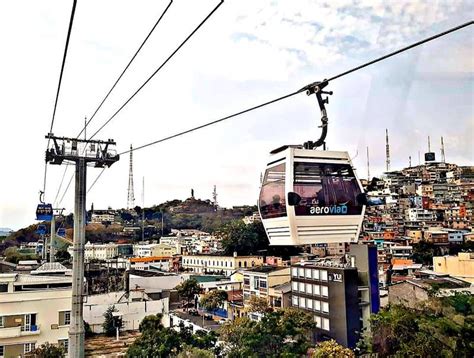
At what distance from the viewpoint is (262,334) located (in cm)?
964

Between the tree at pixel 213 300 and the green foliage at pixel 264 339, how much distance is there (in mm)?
6987

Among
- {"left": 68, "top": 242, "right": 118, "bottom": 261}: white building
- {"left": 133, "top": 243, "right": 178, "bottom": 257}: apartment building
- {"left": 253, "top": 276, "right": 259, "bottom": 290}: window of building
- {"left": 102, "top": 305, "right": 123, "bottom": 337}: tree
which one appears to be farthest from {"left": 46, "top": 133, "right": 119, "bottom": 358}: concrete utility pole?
{"left": 68, "top": 242, "right": 118, "bottom": 261}: white building

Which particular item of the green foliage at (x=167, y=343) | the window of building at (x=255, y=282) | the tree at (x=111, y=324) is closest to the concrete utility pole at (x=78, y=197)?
the green foliage at (x=167, y=343)

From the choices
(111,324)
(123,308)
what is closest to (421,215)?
(123,308)

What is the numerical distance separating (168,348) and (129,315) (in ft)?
21.6

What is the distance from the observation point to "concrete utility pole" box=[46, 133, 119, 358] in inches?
232

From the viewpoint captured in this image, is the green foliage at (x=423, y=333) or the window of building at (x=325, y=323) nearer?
the green foliage at (x=423, y=333)

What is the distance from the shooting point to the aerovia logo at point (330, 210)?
2852 mm

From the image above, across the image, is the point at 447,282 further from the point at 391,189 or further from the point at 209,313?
the point at 391,189

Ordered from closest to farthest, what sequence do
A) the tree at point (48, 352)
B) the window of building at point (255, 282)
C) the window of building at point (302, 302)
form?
the tree at point (48, 352) < the window of building at point (302, 302) < the window of building at point (255, 282)

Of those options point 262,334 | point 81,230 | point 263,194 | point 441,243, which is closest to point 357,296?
point 262,334

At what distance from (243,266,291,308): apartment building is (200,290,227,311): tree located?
935mm

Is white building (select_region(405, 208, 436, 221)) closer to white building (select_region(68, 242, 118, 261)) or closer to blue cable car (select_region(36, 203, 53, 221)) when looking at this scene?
white building (select_region(68, 242, 118, 261))

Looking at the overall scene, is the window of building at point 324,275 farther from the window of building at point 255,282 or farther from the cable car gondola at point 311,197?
the cable car gondola at point 311,197
